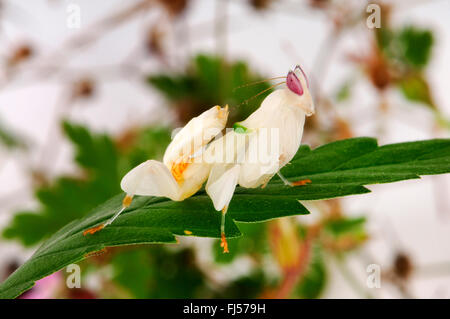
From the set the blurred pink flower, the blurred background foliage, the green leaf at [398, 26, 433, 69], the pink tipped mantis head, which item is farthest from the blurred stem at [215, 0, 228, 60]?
the pink tipped mantis head

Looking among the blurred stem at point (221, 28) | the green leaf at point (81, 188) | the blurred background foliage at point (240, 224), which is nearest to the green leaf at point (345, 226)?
the blurred background foliage at point (240, 224)

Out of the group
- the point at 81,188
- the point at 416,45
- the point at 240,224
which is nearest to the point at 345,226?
the point at 240,224

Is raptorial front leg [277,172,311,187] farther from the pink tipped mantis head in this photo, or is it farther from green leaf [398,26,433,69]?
green leaf [398,26,433,69]

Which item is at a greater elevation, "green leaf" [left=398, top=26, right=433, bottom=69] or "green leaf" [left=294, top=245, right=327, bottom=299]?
"green leaf" [left=398, top=26, right=433, bottom=69]

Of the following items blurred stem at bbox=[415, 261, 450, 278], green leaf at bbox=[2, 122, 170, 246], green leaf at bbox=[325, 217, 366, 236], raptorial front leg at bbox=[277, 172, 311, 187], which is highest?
green leaf at bbox=[2, 122, 170, 246]

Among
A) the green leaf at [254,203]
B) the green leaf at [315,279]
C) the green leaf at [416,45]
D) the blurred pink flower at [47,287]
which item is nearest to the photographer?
the green leaf at [254,203]

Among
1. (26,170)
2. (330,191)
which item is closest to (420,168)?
(330,191)

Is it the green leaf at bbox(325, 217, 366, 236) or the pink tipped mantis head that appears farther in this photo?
the green leaf at bbox(325, 217, 366, 236)

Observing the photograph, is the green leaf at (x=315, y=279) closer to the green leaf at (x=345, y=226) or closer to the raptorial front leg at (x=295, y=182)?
the green leaf at (x=345, y=226)
